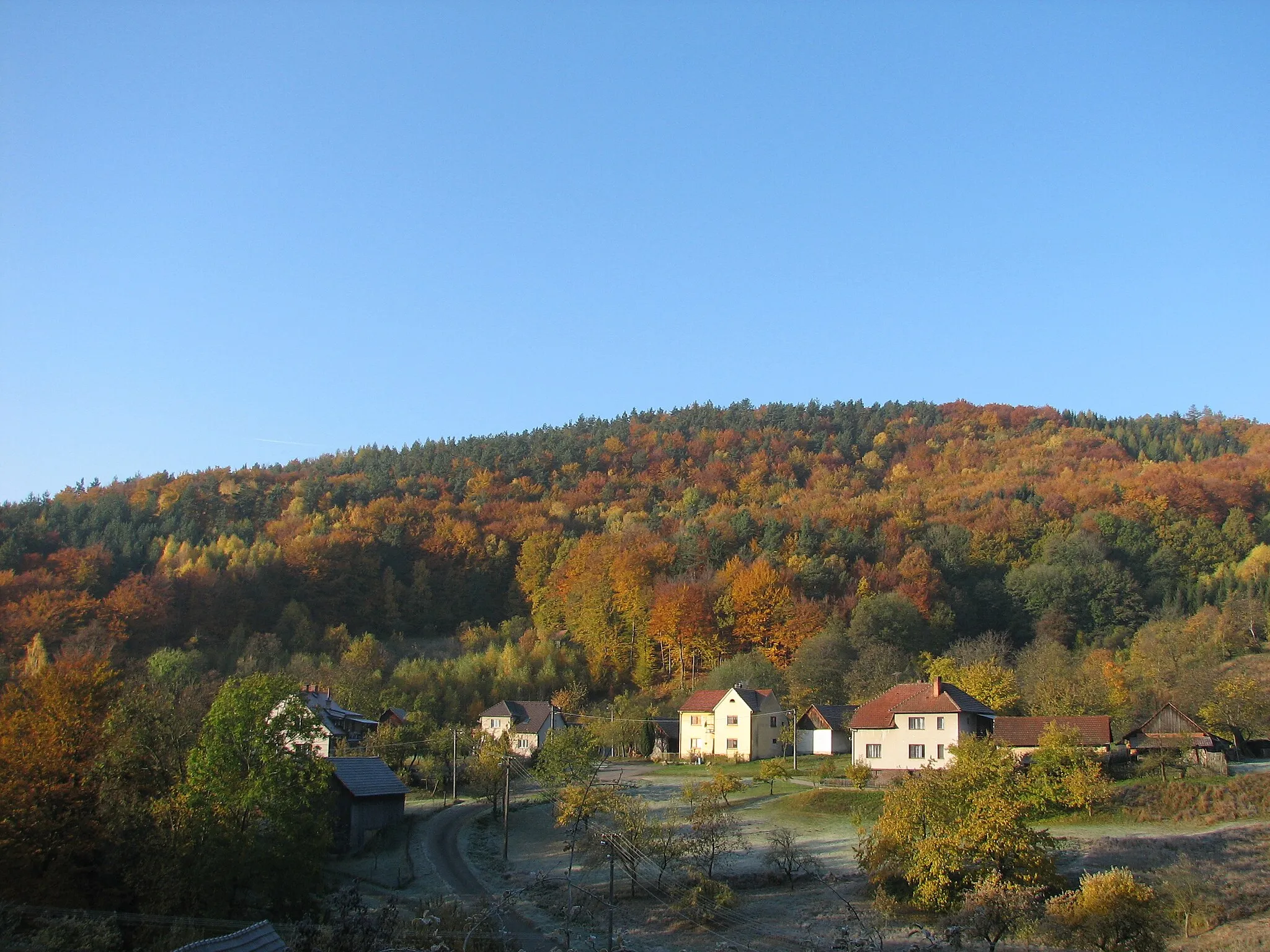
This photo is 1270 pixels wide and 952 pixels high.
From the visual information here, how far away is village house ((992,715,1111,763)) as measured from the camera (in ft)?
139

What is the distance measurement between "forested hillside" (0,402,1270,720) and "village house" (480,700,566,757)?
11.2ft

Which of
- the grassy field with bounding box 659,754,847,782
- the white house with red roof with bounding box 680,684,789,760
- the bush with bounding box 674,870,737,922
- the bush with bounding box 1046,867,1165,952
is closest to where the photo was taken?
the bush with bounding box 1046,867,1165,952

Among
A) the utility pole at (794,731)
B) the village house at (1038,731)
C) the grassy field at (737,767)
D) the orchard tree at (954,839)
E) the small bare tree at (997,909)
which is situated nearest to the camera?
the small bare tree at (997,909)

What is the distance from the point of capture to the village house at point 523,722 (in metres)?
59.1

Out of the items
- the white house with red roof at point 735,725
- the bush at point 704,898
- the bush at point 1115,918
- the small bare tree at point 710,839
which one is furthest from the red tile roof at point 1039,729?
the bush at point 1115,918

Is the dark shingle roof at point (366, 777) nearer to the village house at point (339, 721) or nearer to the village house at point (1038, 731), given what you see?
the village house at point (339, 721)

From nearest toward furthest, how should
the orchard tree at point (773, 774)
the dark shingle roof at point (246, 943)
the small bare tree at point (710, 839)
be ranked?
the dark shingle roof at point (246, 943) < the small bare tree at point (710, 839) < the orchard tree at point (773, 774)

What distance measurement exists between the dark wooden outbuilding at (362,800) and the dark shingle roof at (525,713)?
20892 mm

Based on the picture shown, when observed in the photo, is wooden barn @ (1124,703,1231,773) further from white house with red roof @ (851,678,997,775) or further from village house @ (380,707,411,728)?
village house @ (380,707,411,728)

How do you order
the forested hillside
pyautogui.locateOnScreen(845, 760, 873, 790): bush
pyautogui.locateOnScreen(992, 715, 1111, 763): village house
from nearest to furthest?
pyautogui.locateOnScreen(992, 715, 1111, 763): village house → pyautogui.locateOnScreen(845, 760, 873, 790): bush → the forested hillside

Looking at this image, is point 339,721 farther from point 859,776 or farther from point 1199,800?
point 1199,800

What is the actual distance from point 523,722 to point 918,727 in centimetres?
Result: 2551

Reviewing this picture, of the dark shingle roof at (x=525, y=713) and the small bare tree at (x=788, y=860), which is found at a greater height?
the dark shingle roof at (x=525, y=713)

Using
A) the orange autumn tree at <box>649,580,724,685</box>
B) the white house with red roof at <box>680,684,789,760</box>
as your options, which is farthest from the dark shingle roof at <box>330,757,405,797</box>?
the orange autumn tree at <box>649,580,724,685</box>
